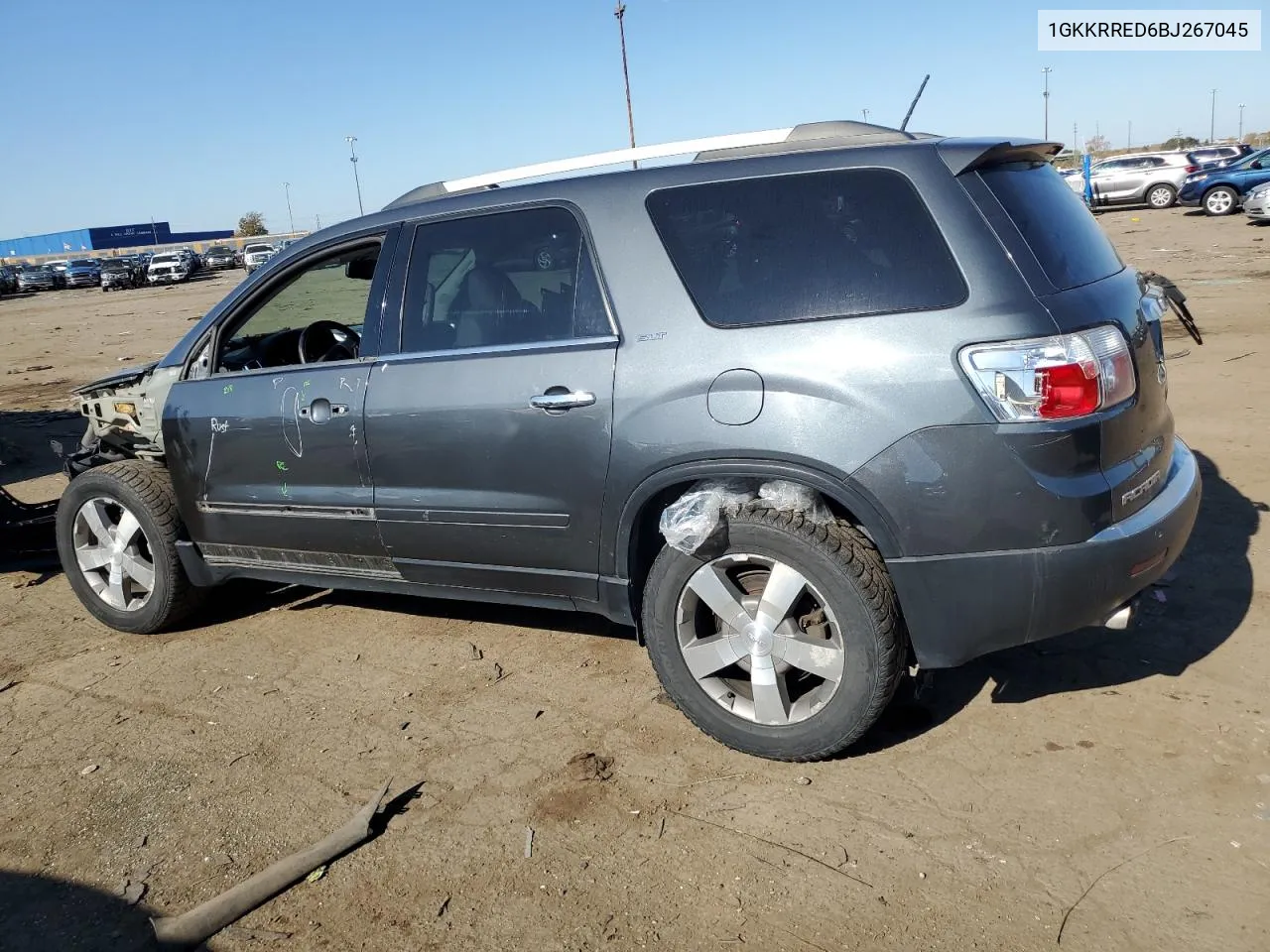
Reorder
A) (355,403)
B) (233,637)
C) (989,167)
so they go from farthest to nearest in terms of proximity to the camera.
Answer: (233,637) → (355,403) → (989,167)

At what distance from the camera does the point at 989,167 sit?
3.10 metres

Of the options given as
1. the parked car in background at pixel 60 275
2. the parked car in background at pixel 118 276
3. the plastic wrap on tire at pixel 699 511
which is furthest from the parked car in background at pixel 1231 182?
the parked car in background at pixel 60 275

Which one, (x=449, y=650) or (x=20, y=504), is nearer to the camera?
(x=449, y=650)

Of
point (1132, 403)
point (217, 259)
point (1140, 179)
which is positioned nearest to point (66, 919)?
point (1132, 403)

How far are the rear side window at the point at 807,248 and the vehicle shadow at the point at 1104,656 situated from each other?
134 cm

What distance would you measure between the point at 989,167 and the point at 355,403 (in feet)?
7.93

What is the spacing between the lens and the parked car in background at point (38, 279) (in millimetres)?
51344

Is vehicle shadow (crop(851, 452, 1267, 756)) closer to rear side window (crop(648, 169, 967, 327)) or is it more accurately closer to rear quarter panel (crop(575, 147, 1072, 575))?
rear quarter panel (crop(575, 147, 1072, 575))

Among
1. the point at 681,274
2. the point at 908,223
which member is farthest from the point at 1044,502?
the point at 681,274

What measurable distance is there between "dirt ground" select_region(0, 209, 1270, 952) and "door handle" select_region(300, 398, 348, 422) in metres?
1.09

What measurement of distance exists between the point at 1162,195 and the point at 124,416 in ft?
109

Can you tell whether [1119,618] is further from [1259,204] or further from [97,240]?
[97,240]

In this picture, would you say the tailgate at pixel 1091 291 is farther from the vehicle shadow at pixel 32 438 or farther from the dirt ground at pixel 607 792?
the vehicle shadow at pixel 32 438

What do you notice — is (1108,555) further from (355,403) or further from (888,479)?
(355,403)
